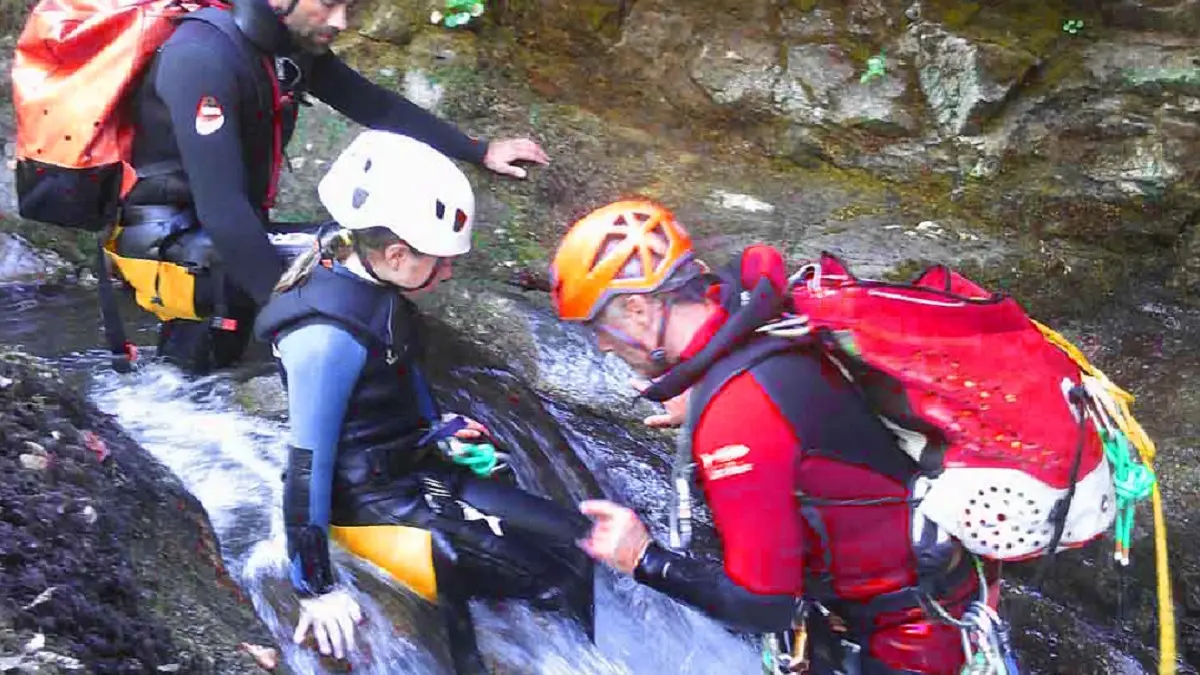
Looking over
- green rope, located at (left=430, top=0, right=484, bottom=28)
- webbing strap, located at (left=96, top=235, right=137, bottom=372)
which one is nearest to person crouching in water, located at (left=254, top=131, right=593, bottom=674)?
webbing strap, located at (left=96, top=235, right=137, bottom=372)

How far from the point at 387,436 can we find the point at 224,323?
1355 mm

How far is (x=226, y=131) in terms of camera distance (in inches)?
146

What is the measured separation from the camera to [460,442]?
363 centimetres

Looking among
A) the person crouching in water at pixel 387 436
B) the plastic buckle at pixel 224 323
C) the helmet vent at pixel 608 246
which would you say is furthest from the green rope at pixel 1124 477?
the plastic buckle at pixel 224 323

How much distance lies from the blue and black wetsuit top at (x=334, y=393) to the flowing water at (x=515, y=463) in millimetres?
370

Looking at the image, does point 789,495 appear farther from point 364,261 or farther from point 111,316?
point 111,316

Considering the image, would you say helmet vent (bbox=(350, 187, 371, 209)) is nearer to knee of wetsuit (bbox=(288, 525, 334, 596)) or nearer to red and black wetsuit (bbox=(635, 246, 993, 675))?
knee of wetsuit (bbox=(288, 525, 334, 596))

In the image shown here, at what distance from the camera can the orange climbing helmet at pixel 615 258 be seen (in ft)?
8.29

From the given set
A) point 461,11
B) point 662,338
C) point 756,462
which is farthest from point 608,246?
point 461,11

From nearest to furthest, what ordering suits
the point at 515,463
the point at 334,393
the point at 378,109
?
the point at 334,393 → the point at 515,463 → the point at 378,109

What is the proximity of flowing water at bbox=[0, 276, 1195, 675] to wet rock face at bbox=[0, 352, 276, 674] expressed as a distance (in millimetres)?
263

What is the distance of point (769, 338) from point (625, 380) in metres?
2.43

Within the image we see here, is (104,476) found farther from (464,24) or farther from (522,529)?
(464,24)

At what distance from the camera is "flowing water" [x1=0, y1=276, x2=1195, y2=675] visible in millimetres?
3578
